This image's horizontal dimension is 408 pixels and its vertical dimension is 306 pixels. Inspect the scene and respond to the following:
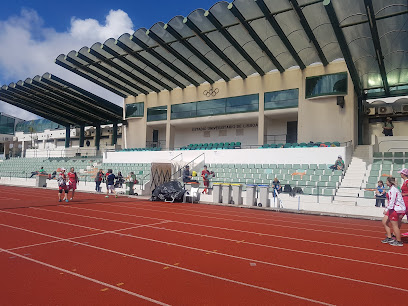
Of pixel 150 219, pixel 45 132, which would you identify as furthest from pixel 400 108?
pixel 45 132

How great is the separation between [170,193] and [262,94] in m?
13.8

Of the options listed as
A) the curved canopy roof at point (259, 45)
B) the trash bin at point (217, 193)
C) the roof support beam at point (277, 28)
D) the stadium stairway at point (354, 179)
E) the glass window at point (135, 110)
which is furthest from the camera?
the glass window at point (135, 110)

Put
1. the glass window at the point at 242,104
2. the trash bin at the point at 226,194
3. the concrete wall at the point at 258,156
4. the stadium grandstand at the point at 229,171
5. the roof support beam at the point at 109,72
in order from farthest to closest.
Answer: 1. the roof support beam at the point at 109,72
2. the glass window at the point at 242,104
3. the concrete wall at the point at 258,156
4. the trash bin at the point at 226,194
5. the stadium grandstand at the point at 229,171

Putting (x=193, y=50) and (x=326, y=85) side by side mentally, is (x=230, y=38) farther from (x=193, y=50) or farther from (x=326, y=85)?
(x=326, y=85)

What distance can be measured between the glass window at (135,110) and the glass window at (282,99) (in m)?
14.7

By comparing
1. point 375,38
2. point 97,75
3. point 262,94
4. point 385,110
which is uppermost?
point 97,75

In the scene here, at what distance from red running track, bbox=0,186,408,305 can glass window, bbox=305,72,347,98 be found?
16.5 metres

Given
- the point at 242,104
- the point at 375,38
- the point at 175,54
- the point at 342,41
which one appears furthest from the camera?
the point at 242,104

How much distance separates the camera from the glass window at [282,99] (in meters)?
25.1

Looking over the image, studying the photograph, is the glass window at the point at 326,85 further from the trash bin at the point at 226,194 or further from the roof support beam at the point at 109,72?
the roof support beam at the point at 109,72

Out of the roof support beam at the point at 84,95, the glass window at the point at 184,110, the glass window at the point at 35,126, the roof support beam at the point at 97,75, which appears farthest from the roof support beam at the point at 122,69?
the glass window at the point at 35,126

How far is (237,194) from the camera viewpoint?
661 inches

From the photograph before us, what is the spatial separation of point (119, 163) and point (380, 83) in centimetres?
2398

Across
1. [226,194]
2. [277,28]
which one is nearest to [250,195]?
[226,194]
